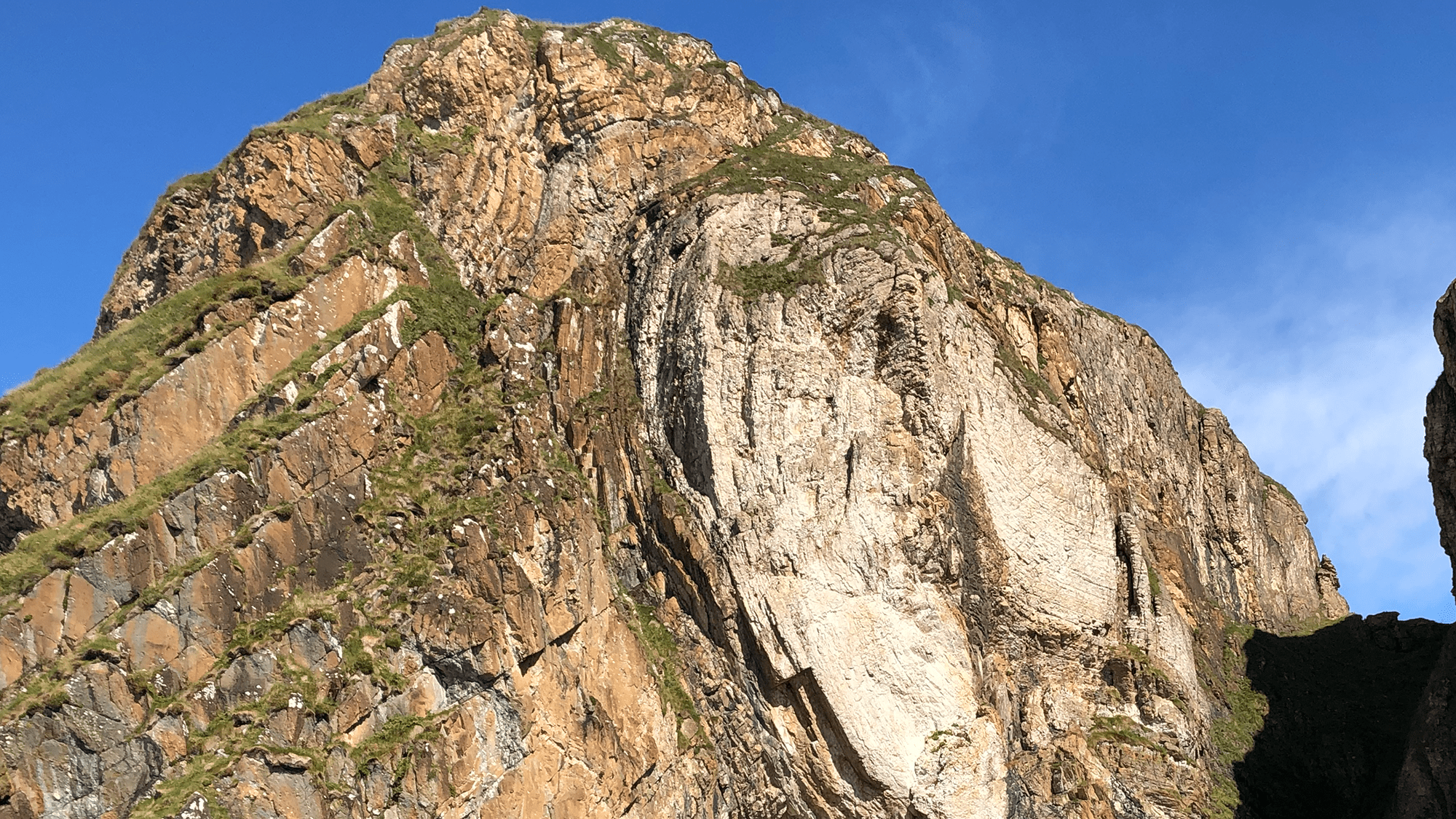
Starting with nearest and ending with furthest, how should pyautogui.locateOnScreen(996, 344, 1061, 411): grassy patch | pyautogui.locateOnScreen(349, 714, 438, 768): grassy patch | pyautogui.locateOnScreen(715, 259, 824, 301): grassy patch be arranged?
pyautogui.locateOnScreen(349, 714, 438, 768): grassy patch
pyautogui.locateOnScreen(715, 259, 824, 301): grassy patch
pyautogui.locateOnScreen(996, 344, 1061, 411): grassy patch

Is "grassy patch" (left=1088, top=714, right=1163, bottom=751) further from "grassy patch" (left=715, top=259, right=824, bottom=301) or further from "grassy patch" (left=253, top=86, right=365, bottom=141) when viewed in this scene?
"grassy patch" (left=253, top=86, right=365, bottom=141)

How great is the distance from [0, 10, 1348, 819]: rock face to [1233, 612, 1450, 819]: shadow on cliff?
1.18 metres

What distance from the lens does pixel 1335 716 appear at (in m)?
35.7

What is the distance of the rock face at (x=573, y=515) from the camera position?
25062 mm

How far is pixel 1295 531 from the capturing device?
2002 inches

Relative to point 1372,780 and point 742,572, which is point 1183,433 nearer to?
point 1372,780

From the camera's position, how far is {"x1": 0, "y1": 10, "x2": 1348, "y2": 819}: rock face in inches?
987

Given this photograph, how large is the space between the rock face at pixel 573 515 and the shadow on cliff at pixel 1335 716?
118 cm

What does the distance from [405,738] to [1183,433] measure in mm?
33165

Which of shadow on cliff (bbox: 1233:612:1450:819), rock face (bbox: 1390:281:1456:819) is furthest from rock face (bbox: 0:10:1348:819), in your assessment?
rock face (bbox: 1390:281:1456:819)

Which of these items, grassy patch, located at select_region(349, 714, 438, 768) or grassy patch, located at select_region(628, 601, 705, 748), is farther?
grassy patch, located at select_region(628, 601, 705, 748)

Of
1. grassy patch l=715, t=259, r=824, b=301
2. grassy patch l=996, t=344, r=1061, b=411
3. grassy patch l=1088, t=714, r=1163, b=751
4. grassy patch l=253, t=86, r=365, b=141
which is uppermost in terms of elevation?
grassy patch l=253, t=86, r=365, b=141

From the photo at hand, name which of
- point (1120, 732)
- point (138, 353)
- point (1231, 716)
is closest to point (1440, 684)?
point (1231, 716)

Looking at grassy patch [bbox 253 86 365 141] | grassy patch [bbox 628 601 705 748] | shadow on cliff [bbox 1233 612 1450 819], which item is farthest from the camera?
grassy patch [bbox 253 86 365 141]
